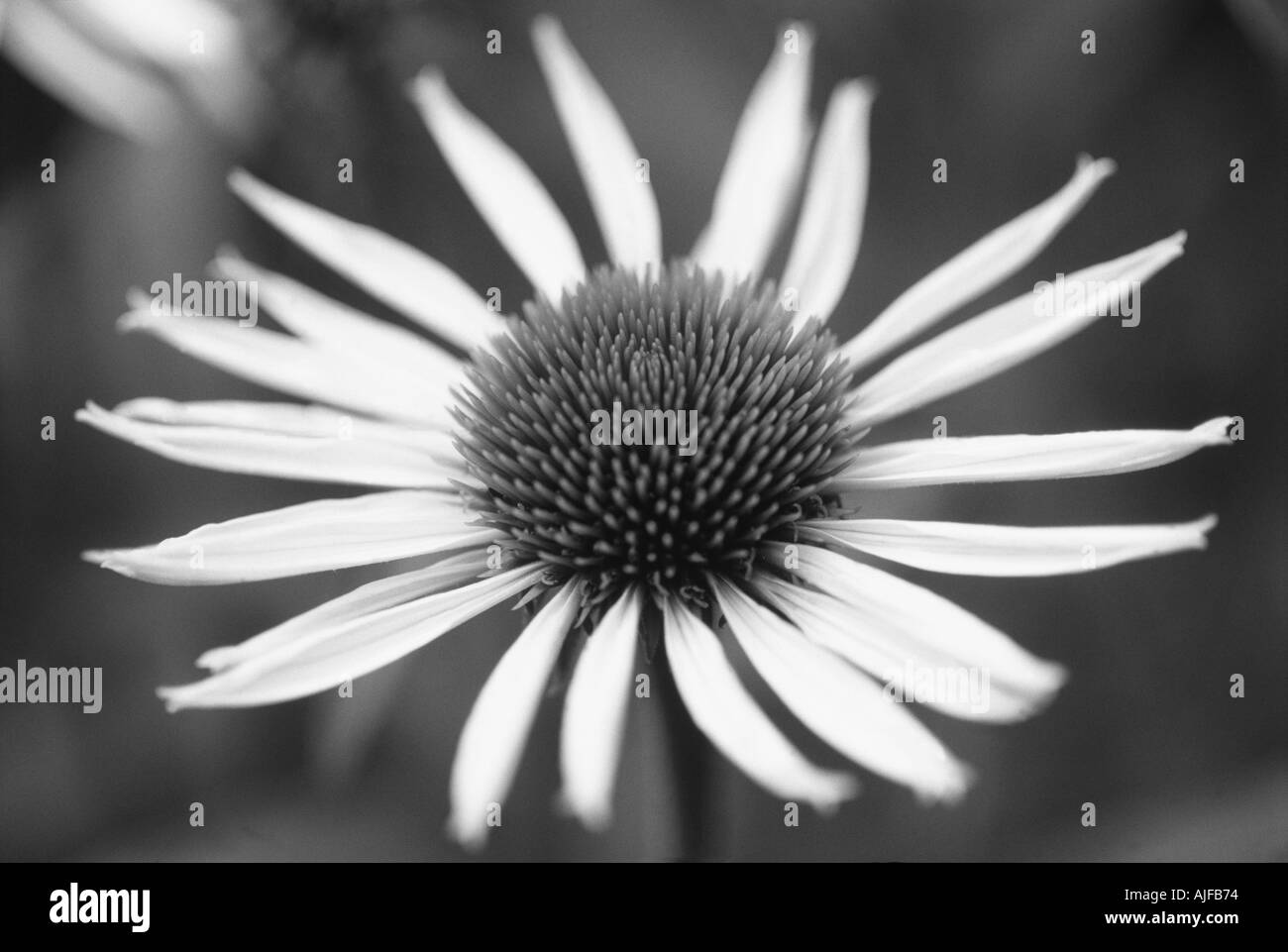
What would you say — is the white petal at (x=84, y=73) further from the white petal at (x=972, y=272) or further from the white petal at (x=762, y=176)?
the white petal at (x=972, y=272)

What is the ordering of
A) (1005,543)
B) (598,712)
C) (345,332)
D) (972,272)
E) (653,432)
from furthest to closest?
(345,332) < (972,272) < (653,432) < (1005,543) < (598,712)

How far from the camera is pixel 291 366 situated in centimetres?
128

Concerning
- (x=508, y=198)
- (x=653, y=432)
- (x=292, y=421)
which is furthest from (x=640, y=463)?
(x=508, y=198)

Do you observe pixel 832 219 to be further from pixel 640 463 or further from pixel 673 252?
pixel 673 252

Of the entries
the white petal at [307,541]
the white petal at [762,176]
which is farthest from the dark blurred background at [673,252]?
the white petal at [762,176]

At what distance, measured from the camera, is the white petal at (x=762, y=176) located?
4.44ft

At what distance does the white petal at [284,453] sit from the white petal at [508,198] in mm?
284

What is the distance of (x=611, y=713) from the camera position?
34.1 inches

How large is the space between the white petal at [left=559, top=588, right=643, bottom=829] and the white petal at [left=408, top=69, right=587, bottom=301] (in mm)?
Result: 503

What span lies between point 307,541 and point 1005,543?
610 millimetres

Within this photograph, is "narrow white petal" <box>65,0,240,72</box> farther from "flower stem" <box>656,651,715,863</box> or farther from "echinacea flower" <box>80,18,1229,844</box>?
"flower stem" <box>656,651,715,863</box>
